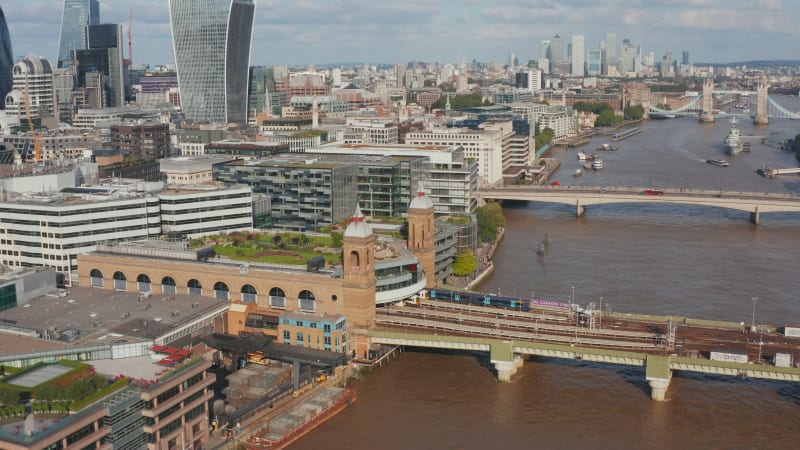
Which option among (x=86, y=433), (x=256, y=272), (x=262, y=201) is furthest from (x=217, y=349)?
(x=262, y=201)

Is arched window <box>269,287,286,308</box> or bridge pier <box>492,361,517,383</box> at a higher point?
arched window <box>269,287,286,308</box>

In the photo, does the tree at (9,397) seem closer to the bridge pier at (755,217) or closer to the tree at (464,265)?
the tree at (464,265)

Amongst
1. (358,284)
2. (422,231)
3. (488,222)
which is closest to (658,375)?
(358,284)

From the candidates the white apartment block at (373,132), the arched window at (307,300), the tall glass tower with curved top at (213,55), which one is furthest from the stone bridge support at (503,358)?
the tall glass tower with curved top at (213,55)

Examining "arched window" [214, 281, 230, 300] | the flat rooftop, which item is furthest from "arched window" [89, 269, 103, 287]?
"arched window" [214, 281, 230, 300]

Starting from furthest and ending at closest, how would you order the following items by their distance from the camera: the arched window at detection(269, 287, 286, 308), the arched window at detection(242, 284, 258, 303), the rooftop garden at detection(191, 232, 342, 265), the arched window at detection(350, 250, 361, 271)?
1. the rooftop garden at detection(191, 232, 342, 265)
2. the arched window at detection(242, 284, 258, 303)
3. the arched window at detection(269, 287, 286, 308)
4. the arched window at detection(350, 250, 361, 271)

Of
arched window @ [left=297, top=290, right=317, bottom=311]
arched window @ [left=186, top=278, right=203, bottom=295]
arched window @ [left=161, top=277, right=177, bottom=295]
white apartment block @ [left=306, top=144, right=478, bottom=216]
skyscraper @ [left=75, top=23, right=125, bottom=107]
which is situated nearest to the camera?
arched window @ [left=297, top=290, right=317, bottom=311]

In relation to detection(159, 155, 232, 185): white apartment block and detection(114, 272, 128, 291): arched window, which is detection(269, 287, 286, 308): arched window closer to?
detection(114, 272, 128, 291): arched window
